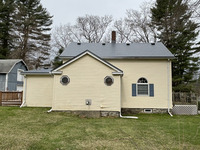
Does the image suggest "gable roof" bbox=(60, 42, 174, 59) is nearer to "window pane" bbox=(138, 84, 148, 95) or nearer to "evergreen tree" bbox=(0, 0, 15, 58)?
"window pane" bbox=(138, 84, 148, 95)

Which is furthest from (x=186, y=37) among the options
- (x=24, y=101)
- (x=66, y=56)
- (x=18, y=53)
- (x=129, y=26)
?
(x=18, y=53)

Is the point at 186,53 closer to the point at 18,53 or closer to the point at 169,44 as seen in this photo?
the point at 169,44

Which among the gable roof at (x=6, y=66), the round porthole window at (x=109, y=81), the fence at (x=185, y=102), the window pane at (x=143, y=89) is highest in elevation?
the gable roof at (x=6, y=66)

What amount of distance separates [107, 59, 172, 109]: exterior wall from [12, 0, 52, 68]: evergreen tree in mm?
21788

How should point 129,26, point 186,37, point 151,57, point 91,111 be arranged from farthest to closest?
point 129,26
point 186,37
point 151,57
point 91,111

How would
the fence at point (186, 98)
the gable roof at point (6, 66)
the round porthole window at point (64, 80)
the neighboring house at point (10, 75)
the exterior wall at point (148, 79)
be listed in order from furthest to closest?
the gable roof at point (6, 66) < the neighboring house at point (10, 75) < the fence at point (186, 98) < the exterior wall at point (148, 79) < the round porthole window at point (64, 80)

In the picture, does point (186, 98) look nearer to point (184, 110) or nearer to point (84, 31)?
point (184, 110)

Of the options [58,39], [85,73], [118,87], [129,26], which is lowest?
[118,87]

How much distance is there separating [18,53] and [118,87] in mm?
24211

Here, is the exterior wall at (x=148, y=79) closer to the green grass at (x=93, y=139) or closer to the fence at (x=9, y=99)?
the green grass at (x=93, y=139)

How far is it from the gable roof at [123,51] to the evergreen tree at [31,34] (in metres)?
17.6

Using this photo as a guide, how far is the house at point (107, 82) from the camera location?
941cm

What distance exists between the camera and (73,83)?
956cm

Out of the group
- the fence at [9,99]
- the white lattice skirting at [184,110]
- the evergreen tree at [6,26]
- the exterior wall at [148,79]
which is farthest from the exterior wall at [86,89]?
the evergreen tree at [6,26]
